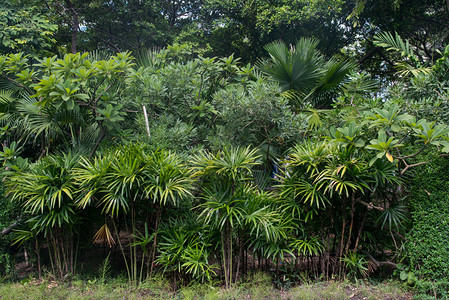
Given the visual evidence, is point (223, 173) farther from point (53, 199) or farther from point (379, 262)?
point (379, 262)

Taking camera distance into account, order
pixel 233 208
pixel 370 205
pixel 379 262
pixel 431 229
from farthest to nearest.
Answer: pixel 379 262, pixel 370 205, pixel 233 208, pixel 431 229

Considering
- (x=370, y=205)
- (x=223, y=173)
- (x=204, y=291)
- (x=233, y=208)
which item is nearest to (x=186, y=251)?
(x=204, y=291)

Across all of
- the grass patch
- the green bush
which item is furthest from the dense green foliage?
the grass patch

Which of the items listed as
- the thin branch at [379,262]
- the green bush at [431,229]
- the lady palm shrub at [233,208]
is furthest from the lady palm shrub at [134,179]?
the green bush at [431,229]

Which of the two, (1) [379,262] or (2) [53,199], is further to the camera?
(1) [379,262]

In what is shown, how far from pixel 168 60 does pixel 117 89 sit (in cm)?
167

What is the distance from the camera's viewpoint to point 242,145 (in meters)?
5.45

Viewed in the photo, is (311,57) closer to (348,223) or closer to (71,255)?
(348,223)

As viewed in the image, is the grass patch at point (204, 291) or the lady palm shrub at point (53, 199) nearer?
the grass patch at point (204, 291)

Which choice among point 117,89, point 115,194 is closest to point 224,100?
point 117,89

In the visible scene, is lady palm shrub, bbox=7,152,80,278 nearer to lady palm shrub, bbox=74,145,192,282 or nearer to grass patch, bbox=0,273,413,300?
lady palm shrub, bbox=74,145,192,282

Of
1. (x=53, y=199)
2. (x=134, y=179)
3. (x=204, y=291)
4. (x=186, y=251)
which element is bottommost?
(x=204, y=291)

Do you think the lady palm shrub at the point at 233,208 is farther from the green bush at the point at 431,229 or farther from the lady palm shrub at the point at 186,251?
the green bush at the point at 431,229

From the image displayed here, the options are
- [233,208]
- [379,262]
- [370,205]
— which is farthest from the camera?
[379,262]
